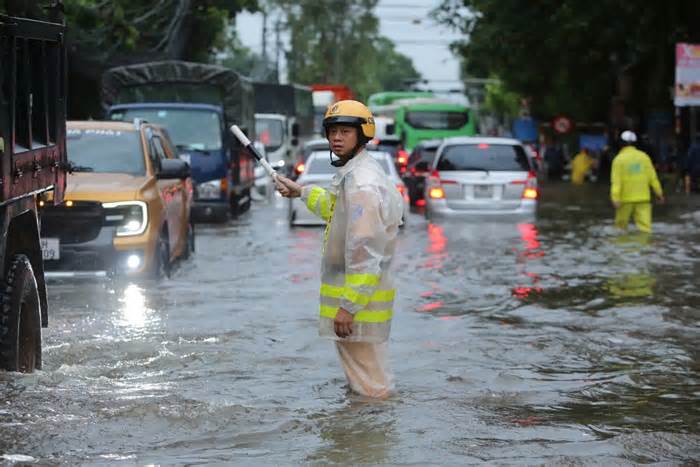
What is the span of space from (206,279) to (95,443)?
8.90 meters

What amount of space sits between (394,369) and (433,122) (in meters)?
40.9

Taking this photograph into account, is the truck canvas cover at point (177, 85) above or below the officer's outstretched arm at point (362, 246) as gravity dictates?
above

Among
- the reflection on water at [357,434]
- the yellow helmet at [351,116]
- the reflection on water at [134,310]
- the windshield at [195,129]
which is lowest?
the reflection on water at [134,310]

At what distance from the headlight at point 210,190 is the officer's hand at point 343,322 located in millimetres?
18386

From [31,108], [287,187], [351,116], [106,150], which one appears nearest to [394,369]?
[287,187]

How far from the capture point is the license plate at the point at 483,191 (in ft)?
79.5

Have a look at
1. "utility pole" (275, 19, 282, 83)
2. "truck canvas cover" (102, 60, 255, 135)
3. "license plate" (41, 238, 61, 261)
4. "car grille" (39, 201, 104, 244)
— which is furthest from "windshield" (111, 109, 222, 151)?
"utility pole" (275, 19, 282, 83)

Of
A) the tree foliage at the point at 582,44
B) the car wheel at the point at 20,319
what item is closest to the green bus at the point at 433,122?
the tree foliage at the point at 582,44

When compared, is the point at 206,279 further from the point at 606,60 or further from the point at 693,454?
the point at 606,60

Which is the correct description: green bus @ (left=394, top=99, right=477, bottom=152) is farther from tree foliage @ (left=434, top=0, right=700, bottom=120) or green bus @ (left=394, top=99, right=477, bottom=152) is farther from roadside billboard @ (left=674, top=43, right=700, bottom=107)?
roadside billboard @ (left=674, top=43, right=700, bottom=107)

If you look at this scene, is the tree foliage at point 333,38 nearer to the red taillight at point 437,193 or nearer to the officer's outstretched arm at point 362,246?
the red taillight at point 437,193

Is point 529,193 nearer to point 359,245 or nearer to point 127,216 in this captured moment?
point 127,216

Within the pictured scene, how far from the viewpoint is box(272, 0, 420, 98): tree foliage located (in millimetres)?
97250

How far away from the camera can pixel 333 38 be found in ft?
330
